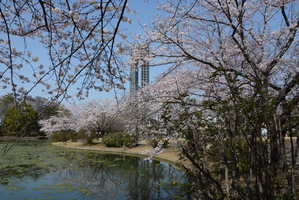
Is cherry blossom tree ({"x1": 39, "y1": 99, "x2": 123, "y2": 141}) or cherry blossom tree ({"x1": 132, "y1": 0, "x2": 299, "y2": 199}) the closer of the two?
cherry blossom tree ({"x1": 132, "y1": 0, "x2": 299, "y2": 199})

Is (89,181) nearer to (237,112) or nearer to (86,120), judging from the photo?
(237,112)

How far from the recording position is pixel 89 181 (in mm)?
6293

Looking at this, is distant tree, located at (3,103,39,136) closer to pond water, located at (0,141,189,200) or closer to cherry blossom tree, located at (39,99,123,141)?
pond water, located at (0,141,189,200)

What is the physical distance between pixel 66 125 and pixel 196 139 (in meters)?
19.0

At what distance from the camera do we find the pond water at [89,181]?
4977 mm

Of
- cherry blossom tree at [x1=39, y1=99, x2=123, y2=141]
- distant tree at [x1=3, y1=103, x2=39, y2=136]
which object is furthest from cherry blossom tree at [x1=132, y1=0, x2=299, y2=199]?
cherry blossom tree at [x1=39, y1=99, x2=123, y2=141]

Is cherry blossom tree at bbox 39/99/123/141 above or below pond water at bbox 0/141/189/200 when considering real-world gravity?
above

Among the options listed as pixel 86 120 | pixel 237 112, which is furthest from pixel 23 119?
pixel 86 120

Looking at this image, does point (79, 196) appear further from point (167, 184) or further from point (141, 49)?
point (141, 49)

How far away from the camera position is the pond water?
4.98 meters

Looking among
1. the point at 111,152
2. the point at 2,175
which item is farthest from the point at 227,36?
the point at 111,152

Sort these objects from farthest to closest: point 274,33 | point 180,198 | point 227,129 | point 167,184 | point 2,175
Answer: point 2,175 < point 167,184 < point 274,33 < point 180,198 < point 227,129

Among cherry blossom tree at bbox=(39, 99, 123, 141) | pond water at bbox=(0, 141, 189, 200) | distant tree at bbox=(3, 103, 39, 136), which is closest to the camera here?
distant tree at bbox=(3, 103, 39, 136)

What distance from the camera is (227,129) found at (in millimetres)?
2439
